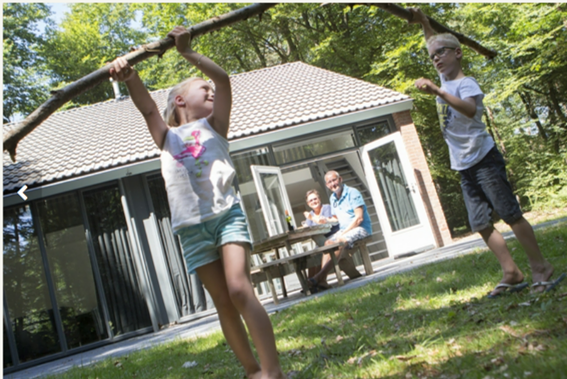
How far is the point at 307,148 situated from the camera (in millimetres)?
11008

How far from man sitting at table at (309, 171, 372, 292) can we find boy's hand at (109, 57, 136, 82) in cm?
516

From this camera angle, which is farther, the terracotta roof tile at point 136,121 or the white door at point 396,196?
the white door at point 396,196

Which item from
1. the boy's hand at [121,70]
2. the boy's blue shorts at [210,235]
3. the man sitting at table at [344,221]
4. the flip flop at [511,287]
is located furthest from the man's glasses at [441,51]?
the man sitting at table at [344,221]

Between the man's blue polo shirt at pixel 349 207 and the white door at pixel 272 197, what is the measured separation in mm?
1985

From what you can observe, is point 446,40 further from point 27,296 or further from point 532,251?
point 27,296

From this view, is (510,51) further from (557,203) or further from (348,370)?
(348,370)

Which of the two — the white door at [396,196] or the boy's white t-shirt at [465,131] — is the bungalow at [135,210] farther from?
the boy's white t-shirt at [465,131]

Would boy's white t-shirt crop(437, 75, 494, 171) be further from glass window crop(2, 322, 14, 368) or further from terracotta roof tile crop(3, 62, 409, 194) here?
glass window crop(2, 322, 14, 368)

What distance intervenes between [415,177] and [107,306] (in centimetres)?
648

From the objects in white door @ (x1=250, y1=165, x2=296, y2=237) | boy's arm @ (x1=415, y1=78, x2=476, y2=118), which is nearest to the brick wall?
white door @ (x1=250, y1=165, x2=296, y2=237)

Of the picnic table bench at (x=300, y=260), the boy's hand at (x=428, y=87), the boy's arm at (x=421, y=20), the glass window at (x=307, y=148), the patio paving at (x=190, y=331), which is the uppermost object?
the glass window at (x=307, y=148)

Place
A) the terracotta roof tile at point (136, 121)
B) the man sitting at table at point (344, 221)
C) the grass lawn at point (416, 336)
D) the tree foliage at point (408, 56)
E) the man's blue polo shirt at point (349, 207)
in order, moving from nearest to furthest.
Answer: the grass lawn at point (416, 336)
the man sitting at table at point (344, 221)
the man's blue polo shirt at point (349, 207)
the terracotta roof tile at point (136, 121)
the tree foliage at point (408, 56)

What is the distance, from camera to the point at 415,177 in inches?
428

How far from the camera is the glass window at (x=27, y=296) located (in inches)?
354
